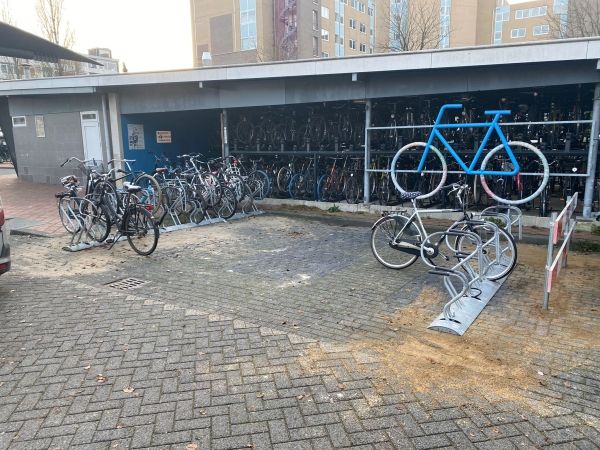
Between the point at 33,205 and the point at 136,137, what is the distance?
309 centimetres

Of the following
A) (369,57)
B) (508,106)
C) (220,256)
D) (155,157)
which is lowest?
(220,256)

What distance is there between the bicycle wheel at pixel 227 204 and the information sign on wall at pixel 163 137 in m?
4.78

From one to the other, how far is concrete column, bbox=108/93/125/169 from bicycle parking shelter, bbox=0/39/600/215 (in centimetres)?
3

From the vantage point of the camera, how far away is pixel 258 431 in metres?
2.71

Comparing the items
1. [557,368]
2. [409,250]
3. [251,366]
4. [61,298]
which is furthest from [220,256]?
[557,368]

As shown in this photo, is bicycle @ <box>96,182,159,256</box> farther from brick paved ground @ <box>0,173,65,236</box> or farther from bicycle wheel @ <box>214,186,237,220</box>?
bicycle wheel @ <box>214,186,237,220</box>

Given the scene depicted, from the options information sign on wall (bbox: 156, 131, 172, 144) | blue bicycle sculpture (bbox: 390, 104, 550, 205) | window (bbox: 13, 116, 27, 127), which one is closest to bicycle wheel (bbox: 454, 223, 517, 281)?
blue bicycle sculpture (bbox: 390, 104, 550, 205)

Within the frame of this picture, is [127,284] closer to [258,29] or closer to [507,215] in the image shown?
[507,215]

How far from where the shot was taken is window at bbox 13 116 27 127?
48.5ft

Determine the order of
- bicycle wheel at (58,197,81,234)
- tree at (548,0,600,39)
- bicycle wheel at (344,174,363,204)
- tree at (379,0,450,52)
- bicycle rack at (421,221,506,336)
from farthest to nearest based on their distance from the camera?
tree at (379,0,450,52) < tree at (548,0,600,39) < bicycle wheel at (344,174,363,204) < bicycle wheel at (58,197,81,234) < bicycle rack at (421,221,506,336)

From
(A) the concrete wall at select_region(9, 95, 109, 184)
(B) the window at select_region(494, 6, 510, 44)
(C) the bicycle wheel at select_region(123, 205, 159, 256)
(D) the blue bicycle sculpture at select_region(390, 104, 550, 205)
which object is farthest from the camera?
(B) the window at select_region(494, 6, 510, 44)

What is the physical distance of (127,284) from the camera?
5566 mm

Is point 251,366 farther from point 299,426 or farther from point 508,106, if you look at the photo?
point 508,106

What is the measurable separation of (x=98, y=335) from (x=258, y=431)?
2.03m
